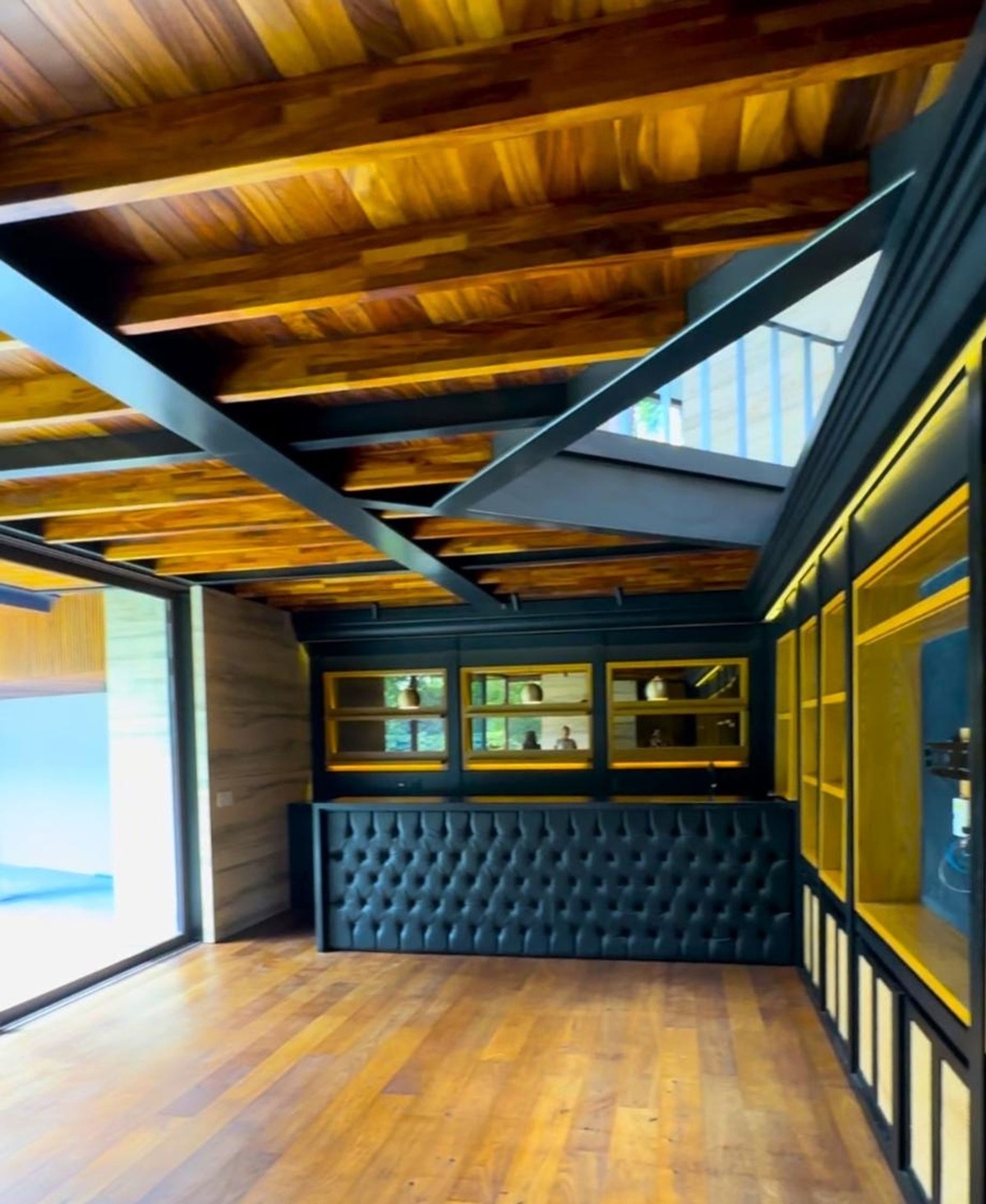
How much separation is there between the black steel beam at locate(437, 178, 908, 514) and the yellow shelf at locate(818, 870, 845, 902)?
2474mm

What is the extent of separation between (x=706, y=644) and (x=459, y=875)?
8.65ft

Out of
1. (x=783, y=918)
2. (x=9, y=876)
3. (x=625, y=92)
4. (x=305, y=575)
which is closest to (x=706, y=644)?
(x=783, y=918)

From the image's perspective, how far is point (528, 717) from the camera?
7203mm

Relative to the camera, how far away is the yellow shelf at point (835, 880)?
3921 mm

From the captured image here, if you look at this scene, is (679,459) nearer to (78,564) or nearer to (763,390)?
(763,390)

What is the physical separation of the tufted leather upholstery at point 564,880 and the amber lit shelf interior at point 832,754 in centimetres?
119

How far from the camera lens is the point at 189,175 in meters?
1.55

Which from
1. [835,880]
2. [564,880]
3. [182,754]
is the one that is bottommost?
[564,880]

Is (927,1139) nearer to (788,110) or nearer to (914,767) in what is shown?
(914,767)

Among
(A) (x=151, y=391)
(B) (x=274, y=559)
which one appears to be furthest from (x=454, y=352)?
(B) (x=274, y=559)

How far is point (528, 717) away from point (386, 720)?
1.26 meters

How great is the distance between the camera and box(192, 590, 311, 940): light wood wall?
6113 millimetres

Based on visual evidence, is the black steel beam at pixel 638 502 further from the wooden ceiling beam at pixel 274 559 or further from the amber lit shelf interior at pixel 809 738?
the wooden ceiling beam at pixel 274 559

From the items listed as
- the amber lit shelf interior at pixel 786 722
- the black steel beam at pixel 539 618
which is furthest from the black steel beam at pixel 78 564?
the amber lit shelf interior at pixel 786 722
